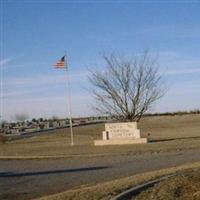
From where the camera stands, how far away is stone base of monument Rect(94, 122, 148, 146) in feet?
127

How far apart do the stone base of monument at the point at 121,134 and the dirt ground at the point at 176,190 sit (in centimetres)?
2420

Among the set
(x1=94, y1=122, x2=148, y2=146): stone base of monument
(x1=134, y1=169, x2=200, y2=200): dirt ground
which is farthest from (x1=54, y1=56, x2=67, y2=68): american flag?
(x1=134, y1=169, x2=200, y2=200): dirt ground

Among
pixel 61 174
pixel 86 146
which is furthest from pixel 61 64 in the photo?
pixel 61 174

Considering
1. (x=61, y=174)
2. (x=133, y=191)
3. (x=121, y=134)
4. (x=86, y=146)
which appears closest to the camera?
(x=133, y=191)

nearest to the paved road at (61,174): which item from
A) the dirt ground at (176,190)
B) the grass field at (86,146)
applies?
the dirt ground at (176,190)

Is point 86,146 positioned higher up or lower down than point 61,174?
higher up

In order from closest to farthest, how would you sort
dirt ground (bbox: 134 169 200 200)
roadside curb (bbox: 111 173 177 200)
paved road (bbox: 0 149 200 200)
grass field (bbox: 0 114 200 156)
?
dirt ground (bbox: 134 169 200 200)
roadside curb (bbox: 111 173 177 200)
paved road (bbox: 0 149 200 200)
grass field (bbox: 0 114 200 156)

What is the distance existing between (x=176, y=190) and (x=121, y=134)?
26738 mm

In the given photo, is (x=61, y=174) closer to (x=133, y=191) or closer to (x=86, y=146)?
(x=133, y=191)

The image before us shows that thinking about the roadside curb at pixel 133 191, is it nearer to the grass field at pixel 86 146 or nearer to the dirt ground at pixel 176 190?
the dirt ground at pixel 176 190

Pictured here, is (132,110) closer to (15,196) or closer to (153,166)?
(153,166)

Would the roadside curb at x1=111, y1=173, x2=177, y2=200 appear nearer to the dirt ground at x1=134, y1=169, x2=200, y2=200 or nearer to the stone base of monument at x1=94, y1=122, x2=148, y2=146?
the dirt ground at x1=134, y1=169, x2=200, y2=200

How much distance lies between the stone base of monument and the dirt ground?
24201 millimetres

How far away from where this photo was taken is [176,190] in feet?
40.5
